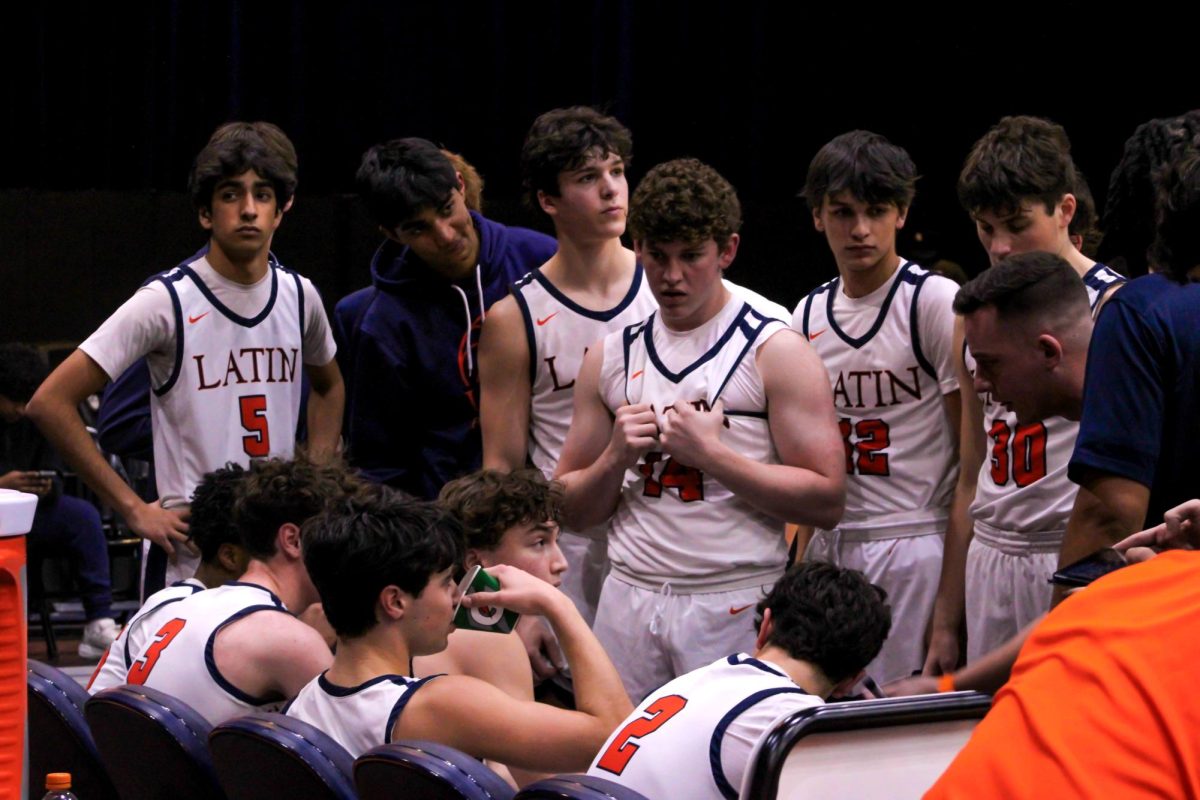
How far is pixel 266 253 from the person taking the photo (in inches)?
170

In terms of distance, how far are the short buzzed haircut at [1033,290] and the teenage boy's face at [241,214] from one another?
7.21 ft

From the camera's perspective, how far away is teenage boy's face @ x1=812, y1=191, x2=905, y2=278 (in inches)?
149

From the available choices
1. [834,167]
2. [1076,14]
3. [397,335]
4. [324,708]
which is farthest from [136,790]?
[1076,14]

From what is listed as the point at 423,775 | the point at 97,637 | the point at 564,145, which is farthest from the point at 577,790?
the point at 97,637

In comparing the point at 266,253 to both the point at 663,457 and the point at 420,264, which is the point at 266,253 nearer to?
the point at 420,264

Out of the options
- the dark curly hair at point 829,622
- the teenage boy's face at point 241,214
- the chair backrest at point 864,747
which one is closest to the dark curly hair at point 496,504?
the dark curly hair at point 829,622

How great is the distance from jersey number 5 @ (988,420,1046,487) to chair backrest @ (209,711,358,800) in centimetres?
174

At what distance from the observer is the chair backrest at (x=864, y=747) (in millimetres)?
1935

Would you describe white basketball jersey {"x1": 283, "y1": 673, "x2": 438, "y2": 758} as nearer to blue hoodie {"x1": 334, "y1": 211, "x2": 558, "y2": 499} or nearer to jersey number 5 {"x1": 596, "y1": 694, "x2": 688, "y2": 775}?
jersey number 5 {"x1": 596, "y1": 694, "x2": 688, "y2": 775}

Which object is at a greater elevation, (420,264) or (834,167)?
(834,167)

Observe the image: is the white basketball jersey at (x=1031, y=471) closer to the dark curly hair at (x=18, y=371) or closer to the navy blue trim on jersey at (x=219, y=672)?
the navy blue trim on jersey at (x=219, y=672)

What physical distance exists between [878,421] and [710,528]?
0.59 meters

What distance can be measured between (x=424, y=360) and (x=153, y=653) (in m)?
1.45

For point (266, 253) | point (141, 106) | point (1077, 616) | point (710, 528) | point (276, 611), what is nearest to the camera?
point (1077, 616)
